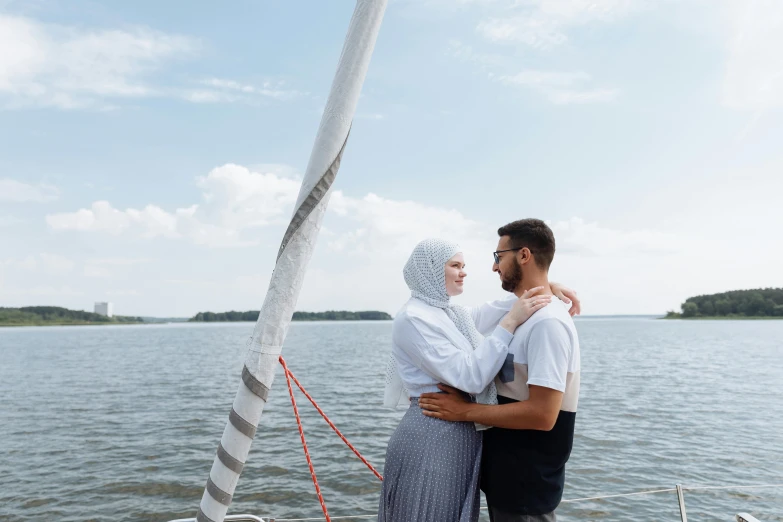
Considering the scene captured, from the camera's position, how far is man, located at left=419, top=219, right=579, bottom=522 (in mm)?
2303

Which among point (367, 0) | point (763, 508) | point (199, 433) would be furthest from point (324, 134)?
point (199, 433)

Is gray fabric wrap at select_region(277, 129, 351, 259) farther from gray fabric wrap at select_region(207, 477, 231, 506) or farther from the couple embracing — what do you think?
gray fabric wrap at select_region(207, 477, 231, 506)

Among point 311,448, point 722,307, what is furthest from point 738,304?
point 311,448

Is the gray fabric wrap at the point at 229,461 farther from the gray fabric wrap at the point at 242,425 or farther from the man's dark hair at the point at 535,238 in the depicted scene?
the man's dark hair at the point at 535,238

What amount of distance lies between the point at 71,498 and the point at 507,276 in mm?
10134

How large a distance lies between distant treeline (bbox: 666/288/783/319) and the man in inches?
5504

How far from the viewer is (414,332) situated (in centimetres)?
240

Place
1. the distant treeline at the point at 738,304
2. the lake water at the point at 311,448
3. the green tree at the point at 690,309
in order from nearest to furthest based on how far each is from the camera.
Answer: the lake water at the point at 311,448 < the distant treeline at the point at 738,304 < the green tree at the point at 690,309

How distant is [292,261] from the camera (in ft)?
7.47

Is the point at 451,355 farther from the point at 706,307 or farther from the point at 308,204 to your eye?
the point at 706,307

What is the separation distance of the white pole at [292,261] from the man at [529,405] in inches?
29.3

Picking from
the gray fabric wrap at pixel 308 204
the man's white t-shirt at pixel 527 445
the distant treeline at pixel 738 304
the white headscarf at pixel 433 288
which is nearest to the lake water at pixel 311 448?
the man's white t-shirt at pixel 527 445

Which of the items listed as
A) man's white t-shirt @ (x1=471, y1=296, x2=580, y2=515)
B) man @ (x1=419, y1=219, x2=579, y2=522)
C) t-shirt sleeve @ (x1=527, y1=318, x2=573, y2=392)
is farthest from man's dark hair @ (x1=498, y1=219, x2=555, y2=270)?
t-shirt sleeve @ (x1=527, y1=318, x2=573, y2=392)

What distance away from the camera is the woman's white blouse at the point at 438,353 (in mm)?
2289
